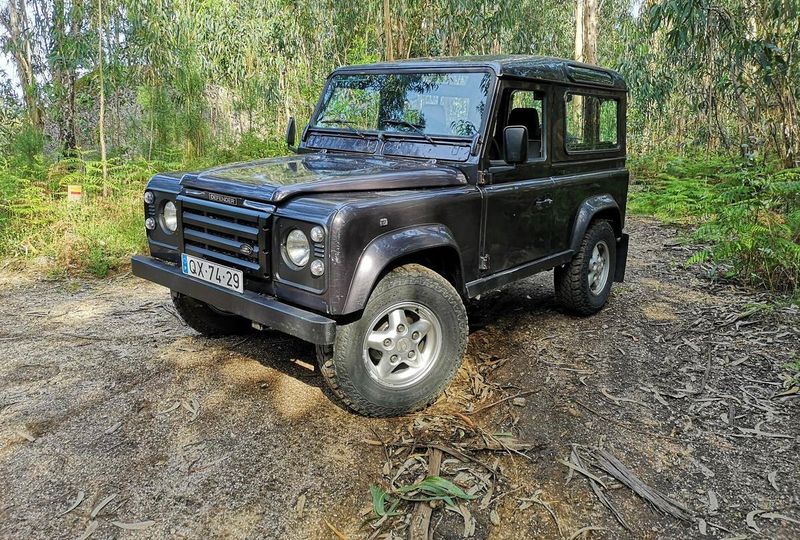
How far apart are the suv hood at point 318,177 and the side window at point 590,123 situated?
1.42 meters

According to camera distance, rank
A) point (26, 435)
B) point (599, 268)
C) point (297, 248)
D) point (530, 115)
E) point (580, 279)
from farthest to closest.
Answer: point (599, 268) → point (580, 279) → point (530, 115) → point (26, 435) → point (297, 248)

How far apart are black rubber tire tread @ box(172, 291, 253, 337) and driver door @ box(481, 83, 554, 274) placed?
193cm

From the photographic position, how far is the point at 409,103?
4.20 m

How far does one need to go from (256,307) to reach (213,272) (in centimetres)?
44

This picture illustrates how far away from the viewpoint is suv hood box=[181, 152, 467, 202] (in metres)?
3.20

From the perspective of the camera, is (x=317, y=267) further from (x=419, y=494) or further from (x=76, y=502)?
(x=76, y=502)

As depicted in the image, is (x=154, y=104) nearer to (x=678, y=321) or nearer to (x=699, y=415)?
(x=678, y=321)

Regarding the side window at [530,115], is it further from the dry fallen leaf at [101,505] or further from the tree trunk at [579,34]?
the tree trunk at [579,34]

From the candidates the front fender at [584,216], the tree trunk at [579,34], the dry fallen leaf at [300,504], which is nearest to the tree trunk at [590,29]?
the tree trunk at [579,34]

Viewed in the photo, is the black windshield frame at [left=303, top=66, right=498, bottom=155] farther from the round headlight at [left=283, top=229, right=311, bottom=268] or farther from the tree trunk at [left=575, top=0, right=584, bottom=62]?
the tree trunk at [left=575, top=0, right=584, bottom=62]

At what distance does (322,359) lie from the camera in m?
3.16

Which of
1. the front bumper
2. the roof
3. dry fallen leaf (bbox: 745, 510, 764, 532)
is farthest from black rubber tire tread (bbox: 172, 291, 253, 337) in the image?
dry fallen leaf (bbox: 745, 510, 764, 532)

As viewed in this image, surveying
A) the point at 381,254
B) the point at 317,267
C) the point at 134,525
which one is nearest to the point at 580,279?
the point at 381,254

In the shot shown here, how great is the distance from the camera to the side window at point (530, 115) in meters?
4.18
